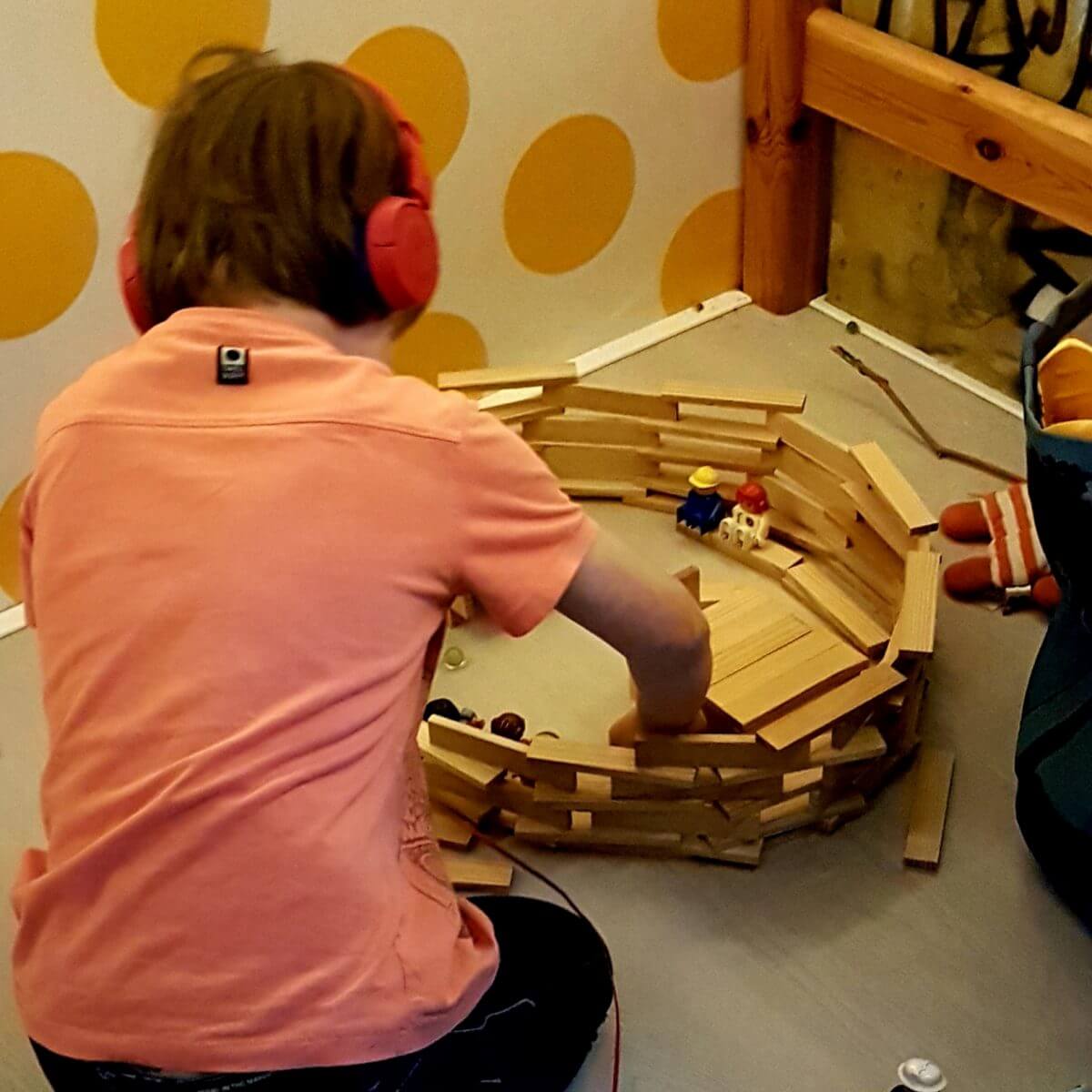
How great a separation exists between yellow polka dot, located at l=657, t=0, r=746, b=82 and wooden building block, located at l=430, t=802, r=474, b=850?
88 cm

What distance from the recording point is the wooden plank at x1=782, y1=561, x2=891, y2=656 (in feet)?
4.20

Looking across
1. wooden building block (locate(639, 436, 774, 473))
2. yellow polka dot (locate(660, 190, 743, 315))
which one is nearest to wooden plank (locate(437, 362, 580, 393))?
wooden building block (locate(639, 436, 774, 473))

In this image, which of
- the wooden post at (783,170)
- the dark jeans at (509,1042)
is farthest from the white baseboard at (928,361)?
the dark jeans at (509,1042)

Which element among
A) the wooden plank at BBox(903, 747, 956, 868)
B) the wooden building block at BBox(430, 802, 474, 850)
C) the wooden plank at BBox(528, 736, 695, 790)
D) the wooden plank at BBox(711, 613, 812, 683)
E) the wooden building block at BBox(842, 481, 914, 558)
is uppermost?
the wooden building block at BBox(842, 481, 914, 558)

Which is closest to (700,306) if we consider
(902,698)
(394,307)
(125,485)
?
(902,698)

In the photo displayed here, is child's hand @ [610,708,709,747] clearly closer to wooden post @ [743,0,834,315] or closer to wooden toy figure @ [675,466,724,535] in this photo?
wooden toy figure @ [675,466,724,535]

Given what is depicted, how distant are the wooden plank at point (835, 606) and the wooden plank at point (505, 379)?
300 mm

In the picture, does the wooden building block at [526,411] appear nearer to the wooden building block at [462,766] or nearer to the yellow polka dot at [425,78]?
the yellow polka dot at [425,78]

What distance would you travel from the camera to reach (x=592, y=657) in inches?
53.1

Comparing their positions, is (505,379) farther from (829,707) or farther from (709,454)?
(829,707)

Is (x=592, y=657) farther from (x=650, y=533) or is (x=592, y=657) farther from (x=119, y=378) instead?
(x=119, y=378)

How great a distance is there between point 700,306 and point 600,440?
0.36 metres

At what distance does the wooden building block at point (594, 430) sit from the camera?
1479 millimetres

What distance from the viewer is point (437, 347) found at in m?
1.60
